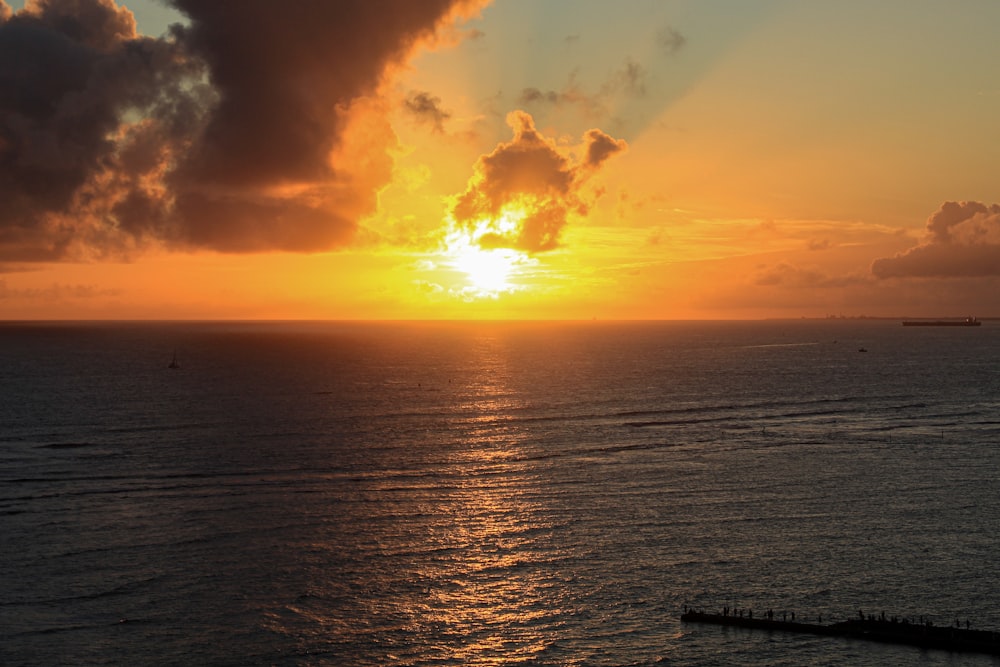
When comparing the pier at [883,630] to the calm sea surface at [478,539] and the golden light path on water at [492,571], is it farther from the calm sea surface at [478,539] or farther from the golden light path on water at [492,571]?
the golden light path on water at [492,571]

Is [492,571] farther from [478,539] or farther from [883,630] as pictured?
[883,630]

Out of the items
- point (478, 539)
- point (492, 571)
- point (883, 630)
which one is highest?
point (478, 539)

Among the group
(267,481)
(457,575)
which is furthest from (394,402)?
(457,575)

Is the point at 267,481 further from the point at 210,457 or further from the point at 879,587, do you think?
the point at 879,587

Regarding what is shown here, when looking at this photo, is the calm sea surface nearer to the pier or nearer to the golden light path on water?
the golden light path on water

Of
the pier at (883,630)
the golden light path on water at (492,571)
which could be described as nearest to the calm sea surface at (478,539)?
the golden light path on water at (492,571)

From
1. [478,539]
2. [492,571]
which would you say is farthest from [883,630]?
[478,539]

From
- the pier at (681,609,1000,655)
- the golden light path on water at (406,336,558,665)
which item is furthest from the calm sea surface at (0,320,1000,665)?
the pier at (681,609,1000,655)

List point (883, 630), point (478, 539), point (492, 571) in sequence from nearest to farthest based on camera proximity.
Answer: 1. point (883, 630)
2. point (492, 571)
3. point (478, 539)
